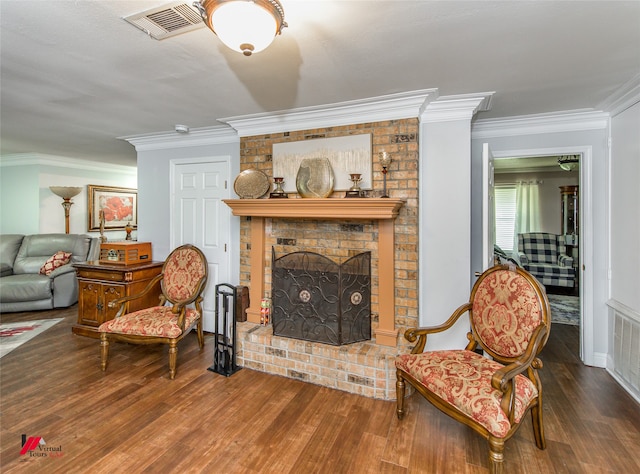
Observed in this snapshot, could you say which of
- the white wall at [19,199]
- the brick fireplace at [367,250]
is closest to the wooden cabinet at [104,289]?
the brick fireplace at [367,250]

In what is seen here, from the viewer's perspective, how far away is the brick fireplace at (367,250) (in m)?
2.61

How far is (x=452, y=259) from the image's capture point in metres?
2.80

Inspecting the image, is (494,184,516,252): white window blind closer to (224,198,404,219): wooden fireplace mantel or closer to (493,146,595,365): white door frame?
(493,146,595,365): white door frame

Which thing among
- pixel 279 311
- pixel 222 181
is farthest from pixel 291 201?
pixel 222 181

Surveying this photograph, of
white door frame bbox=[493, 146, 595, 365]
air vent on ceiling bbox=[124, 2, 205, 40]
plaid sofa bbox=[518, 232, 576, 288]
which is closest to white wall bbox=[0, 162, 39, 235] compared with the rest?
air vent on ceiling bbox=[124, 2, 205, 40]

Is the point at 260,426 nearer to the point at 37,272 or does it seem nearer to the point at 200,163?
the point at 200,163

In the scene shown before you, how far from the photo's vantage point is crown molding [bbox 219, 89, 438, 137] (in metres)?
2.67

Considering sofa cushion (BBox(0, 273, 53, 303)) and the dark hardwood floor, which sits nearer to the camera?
the dark hardwood floor

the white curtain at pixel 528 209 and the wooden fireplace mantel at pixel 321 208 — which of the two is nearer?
the wooden fireplace mantel at pixel 321 208

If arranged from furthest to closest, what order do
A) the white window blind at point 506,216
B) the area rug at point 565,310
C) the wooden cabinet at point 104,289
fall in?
the white window blind at point 506,216 → the area rug at point 565,310 → the wooden cabinet at point 104,289

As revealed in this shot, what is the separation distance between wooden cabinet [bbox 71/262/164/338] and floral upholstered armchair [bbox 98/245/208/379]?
0.29 meters

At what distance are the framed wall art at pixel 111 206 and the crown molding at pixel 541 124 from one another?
6.03m

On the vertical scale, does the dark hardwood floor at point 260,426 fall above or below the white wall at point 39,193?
below

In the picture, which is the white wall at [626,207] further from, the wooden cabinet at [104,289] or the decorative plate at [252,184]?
the wooden cabinet at [104,289]
